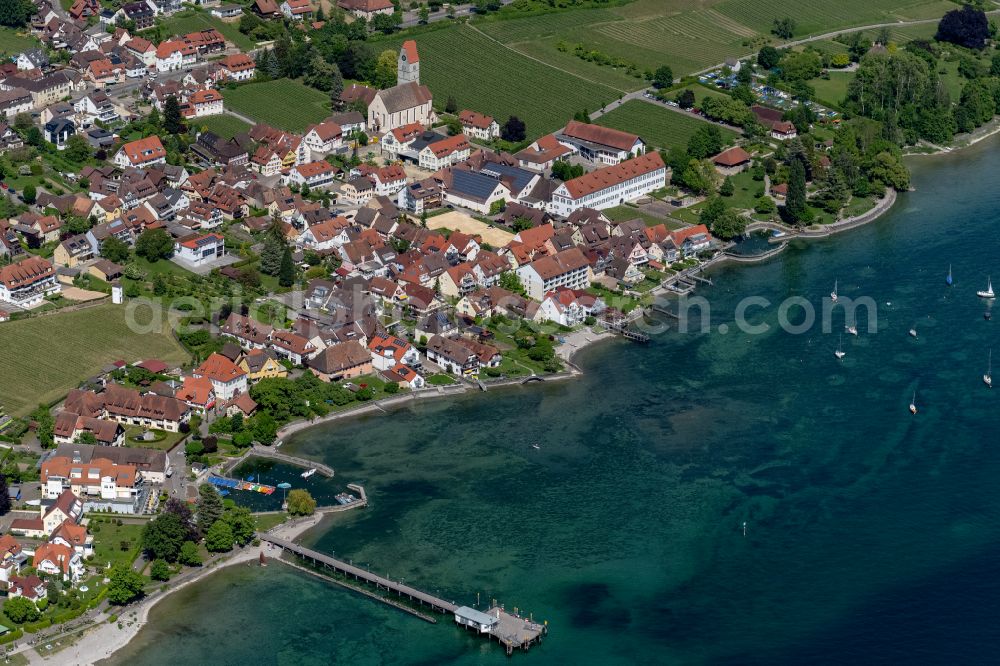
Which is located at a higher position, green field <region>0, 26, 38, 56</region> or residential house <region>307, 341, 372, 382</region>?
green field <region>0, 26, 38, 56</region>

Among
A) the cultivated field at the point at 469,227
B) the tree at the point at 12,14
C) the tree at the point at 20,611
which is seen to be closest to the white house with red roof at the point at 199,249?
the cultivated field at the point at 469,227

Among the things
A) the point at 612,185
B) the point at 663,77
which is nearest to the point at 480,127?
the point at 612,185

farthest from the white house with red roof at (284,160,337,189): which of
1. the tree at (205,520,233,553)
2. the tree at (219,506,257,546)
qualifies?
the tree at (205,520,233,553)

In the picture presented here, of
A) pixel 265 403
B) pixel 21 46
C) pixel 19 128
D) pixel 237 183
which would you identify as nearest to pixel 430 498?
pixel 265 403

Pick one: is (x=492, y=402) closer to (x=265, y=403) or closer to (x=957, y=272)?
(x=265, y=403)

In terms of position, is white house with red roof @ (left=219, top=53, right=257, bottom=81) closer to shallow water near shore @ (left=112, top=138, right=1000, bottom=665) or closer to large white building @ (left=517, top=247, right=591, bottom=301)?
large white building @ (left=517, top=247, right=591, bottom=301)

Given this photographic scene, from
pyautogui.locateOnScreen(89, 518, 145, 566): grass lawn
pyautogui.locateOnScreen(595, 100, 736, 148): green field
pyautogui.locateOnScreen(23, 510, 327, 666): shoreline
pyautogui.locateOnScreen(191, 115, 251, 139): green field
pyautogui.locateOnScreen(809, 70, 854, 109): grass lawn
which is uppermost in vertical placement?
pyautogui.locateOnScreen(809, 70, 854, 109): grass lawn
